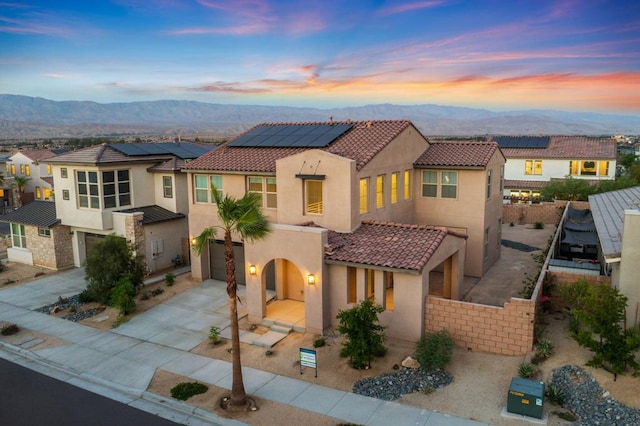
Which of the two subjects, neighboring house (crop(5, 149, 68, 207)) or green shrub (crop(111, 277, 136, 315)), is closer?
green shrub (crop(111, 277, 136, 315))

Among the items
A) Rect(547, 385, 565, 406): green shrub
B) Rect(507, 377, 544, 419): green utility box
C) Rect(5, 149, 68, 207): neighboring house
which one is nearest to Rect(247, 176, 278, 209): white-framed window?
Rect(507, 377, 544, 419): green utility box

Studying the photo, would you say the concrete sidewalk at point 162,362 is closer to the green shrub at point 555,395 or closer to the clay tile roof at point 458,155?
the green shrub at point 555,395

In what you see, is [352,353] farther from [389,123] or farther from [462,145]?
[462,145]

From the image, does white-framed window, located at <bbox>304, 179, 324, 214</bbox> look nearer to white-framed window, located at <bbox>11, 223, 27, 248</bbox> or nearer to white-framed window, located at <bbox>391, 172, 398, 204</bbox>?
white-framed window, located at <bbox>391, 172, 398, 204</bbox>

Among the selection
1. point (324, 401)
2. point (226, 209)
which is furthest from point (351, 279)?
point (226, 209)

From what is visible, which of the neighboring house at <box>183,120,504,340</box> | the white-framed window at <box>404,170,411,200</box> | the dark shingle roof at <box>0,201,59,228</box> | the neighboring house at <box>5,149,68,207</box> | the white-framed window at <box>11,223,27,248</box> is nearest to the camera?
the neighboring house at <box>183,120,504,340</box>
